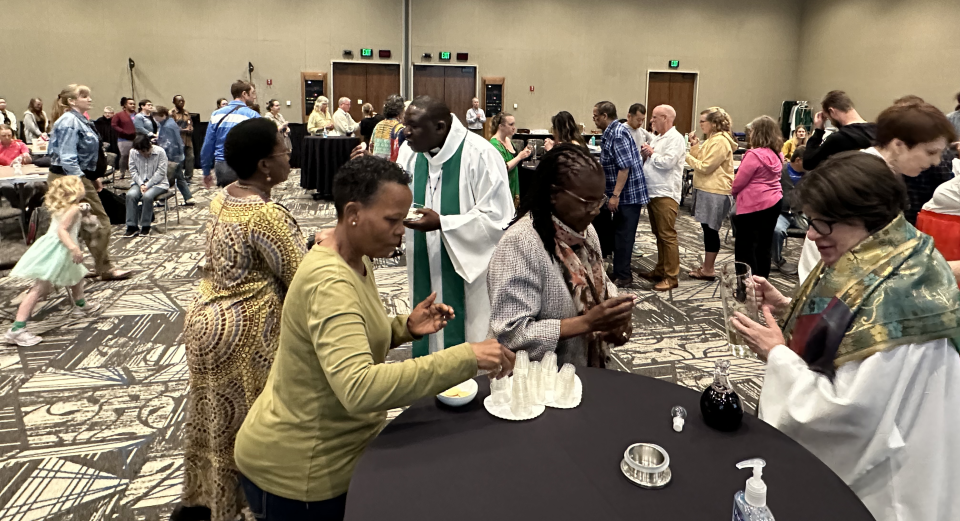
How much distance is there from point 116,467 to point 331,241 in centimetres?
198

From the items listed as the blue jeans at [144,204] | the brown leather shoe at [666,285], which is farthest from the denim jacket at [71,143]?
the brown leather shoe at [666,285]

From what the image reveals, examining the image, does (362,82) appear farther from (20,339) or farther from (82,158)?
(20,339)

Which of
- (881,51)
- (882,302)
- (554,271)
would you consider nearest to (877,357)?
(882,302)

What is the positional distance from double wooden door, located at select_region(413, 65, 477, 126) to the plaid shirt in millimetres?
10494

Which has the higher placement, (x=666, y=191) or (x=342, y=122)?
(x=342, y=122)

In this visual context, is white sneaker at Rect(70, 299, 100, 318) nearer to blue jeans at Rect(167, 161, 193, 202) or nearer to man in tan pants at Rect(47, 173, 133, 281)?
man in tan pants at Rect(47, 173, 133, 281)

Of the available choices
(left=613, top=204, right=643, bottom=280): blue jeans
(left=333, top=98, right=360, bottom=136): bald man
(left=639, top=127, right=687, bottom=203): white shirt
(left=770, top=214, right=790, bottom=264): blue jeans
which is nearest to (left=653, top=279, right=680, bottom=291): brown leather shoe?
(left=613, top=204, right=643, bottom=280): blue jeans

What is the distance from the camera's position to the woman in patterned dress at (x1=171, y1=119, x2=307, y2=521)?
77.9 inches

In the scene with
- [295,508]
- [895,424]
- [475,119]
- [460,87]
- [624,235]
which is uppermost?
[460,87]

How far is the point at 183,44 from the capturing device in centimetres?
1430

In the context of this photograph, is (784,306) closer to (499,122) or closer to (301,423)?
(301,423)

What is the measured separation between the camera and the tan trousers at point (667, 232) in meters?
5.51

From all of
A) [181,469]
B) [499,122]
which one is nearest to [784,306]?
[181,469]

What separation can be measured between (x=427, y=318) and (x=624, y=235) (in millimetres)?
4071
